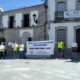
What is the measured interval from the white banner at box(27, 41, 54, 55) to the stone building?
6326 millimetres

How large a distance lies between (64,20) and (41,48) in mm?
5588

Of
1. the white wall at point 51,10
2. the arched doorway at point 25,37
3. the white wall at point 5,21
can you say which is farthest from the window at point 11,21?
the white wall at point 51,10

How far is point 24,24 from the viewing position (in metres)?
25.5

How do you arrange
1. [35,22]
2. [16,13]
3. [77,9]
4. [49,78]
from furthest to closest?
[16,13]
[35,22]
[77,9]
[49,78]

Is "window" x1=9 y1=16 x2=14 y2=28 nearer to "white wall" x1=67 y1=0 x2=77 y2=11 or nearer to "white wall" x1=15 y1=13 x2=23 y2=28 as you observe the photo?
"white wall" x1=15 y1=13 x2=23 y2=28

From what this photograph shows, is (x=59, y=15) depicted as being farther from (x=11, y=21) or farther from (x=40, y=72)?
(x=40, y=72)

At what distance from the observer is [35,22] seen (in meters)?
23.9

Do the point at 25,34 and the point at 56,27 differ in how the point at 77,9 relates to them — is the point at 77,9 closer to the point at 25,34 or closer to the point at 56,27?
the point at 56,27

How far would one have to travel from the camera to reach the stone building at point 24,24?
23531 mm

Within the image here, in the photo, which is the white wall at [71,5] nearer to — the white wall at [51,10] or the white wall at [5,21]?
the white wall at [51,10]

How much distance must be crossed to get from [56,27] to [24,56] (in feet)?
19.8

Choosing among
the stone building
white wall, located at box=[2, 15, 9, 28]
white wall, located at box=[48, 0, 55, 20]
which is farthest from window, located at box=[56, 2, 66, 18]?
white wall, located at box=[2, 15, 9, 28]

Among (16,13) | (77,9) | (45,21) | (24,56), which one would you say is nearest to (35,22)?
(45,21)

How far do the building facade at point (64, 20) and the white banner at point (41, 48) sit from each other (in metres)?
4.45
